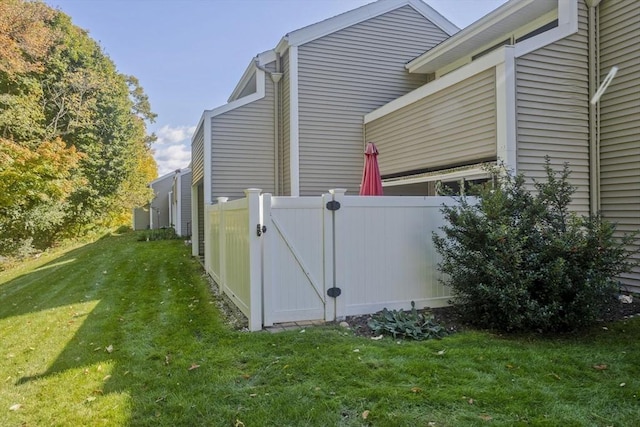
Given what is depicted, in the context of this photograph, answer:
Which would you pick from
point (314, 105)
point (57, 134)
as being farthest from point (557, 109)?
point (57, 134)

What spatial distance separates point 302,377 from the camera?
3559mm

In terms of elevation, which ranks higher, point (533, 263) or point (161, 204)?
point (161, 204)

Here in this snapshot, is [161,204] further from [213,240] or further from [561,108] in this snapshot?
[561,108]

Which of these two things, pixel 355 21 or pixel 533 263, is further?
pixel 355 21

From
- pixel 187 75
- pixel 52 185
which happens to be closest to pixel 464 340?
pixel 52 185

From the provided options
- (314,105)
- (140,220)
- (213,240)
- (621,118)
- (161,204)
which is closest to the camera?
(621,118)

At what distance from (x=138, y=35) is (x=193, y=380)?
16.5m

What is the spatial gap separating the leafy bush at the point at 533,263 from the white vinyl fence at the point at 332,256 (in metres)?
0.70

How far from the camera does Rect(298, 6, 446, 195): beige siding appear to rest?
9.72m

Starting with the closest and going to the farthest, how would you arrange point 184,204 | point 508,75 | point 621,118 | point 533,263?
point 533,263 < point 508,75 < point 621,118 < point 184,204

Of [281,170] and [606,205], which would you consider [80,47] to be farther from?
[606,205]

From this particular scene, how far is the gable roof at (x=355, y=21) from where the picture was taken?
31.1 ft

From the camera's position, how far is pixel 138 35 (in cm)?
1628

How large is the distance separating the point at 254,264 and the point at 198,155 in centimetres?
684
